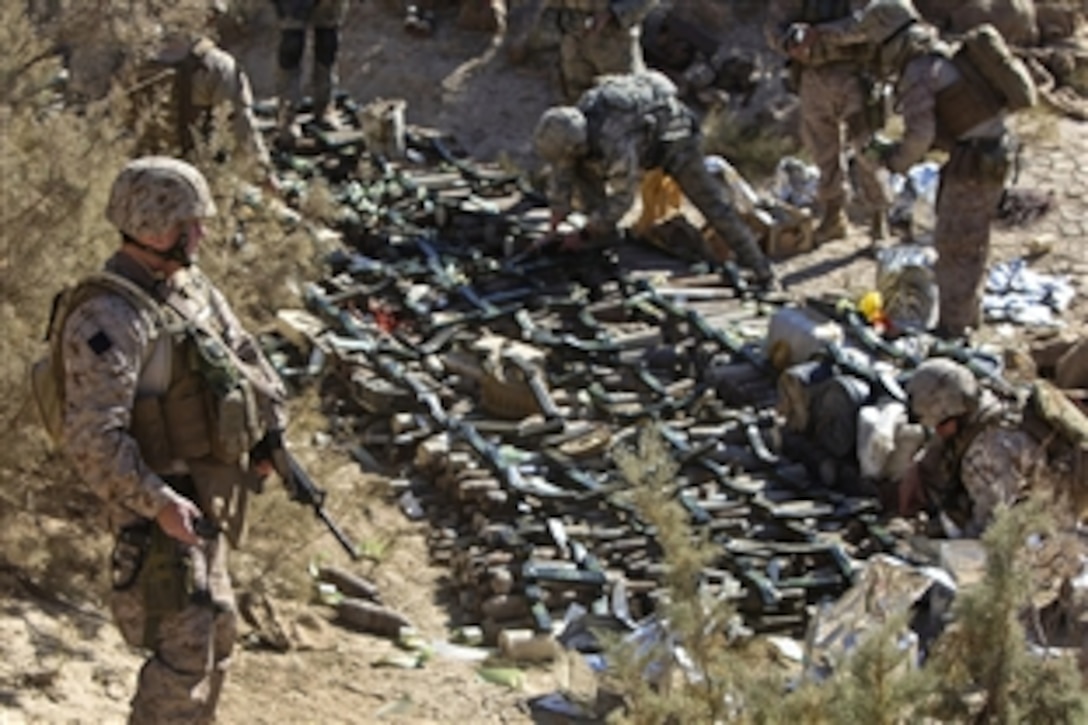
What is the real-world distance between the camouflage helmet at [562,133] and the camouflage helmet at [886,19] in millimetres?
2130

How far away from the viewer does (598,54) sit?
12.7 m

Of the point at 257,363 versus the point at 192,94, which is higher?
the point at 257,363

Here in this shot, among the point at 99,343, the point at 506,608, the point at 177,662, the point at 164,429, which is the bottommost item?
the point at 506,608

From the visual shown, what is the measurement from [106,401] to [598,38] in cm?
802

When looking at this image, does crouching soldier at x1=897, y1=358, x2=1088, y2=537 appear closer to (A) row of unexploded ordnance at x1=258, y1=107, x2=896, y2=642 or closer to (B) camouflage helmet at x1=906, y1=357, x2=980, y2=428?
(B) camouflage helmet at x1=906, y1=357, x2=980, y2=428

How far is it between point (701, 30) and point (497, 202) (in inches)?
182

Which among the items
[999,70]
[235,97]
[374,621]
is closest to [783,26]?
[999,70]

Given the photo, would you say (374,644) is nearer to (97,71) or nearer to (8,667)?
(8,667)

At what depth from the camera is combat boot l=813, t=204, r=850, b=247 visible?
13.0 m

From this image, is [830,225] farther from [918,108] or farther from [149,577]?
[149,577]

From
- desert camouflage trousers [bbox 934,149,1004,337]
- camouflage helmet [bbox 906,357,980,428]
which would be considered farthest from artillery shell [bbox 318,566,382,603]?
desert camouflage trousers [bbox 934,149,1004,337]

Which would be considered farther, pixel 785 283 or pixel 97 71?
pixel 785 283

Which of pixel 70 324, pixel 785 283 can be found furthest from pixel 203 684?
pixel 785 283

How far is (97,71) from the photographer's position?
34.1 ft
